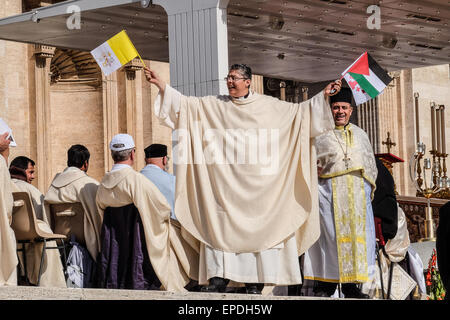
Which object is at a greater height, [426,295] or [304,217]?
[304,217]

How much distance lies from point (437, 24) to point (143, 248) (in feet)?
17.2

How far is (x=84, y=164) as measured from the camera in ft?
31.8

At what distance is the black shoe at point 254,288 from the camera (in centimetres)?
817

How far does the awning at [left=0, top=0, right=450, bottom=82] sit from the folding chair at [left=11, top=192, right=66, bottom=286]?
2432 millimetres

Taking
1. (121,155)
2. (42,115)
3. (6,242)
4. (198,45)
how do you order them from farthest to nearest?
(42,115)
(198,45)
(121,155)
(6,242)

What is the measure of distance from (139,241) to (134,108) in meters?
10.0

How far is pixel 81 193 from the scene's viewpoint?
9367 mm

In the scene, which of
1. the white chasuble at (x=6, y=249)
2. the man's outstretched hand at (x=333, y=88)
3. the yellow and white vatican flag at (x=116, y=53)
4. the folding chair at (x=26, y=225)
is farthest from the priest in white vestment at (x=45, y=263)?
the man's outstretched hand at (x=333, y=88)

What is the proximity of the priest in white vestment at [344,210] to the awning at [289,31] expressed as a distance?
191cm

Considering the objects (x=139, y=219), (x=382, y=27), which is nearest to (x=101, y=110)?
(x=382, y=27)

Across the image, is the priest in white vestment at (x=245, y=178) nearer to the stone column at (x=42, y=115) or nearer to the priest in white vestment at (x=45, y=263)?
the priest in white vestment at (x=45, y=263)

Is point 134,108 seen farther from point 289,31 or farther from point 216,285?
point 216,285

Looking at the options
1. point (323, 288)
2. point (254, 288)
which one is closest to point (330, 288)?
point (323, 288)
